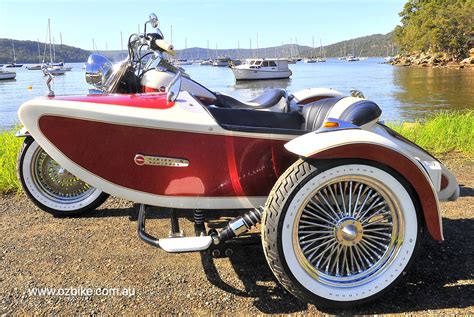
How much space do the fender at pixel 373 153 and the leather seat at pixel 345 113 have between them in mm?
268

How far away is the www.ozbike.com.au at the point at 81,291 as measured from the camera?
262cm

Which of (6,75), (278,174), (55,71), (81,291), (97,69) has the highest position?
(6,75)

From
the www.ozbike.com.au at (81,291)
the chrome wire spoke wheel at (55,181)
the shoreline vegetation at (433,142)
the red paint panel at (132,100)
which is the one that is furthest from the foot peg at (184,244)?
the shoreline vegetation at (433,142)

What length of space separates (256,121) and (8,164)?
3583 millimetres

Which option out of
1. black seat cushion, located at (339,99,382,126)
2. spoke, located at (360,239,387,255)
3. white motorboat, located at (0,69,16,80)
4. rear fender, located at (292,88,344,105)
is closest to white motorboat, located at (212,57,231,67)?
white motorboat, located at (0,69,16,80)

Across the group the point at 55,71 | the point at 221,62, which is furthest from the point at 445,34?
the point at 55,71

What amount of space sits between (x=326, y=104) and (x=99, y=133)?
4.90ft

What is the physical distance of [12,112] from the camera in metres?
22.7

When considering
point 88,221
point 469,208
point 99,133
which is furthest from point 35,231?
point 469,208

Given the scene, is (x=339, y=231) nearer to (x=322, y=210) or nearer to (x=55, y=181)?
(x=322, y=210)

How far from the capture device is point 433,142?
248 inches

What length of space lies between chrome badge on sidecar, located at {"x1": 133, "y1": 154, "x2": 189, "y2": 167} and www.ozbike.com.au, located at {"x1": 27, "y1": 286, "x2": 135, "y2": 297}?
802mm

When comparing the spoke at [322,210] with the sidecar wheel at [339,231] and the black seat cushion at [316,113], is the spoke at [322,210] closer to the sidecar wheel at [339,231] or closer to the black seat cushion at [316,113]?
the sidecar wheel at [339,231]

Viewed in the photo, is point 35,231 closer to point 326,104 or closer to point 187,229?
point 187,229
